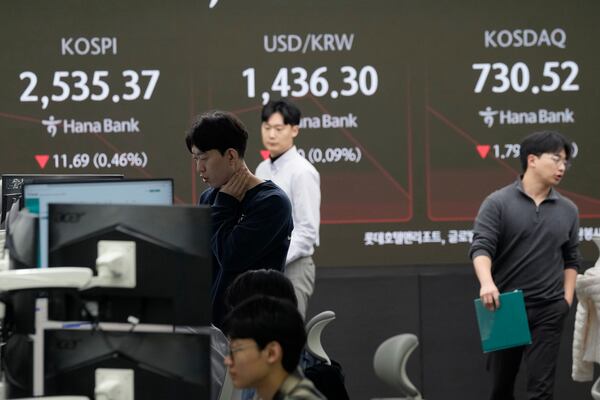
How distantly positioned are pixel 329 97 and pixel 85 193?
3.39 metres

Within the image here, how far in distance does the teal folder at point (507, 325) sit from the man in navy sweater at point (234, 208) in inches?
81.7

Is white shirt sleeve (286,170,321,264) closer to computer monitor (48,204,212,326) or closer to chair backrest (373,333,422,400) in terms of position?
chair backrest (373,333,422,400)

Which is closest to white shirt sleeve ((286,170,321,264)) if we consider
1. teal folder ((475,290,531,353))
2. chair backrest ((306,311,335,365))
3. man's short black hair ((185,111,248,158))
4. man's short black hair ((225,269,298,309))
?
teal folder ((475,290,531,353))

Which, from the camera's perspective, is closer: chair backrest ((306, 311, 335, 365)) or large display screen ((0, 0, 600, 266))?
chair backrest ((306, 311, 335, 365))

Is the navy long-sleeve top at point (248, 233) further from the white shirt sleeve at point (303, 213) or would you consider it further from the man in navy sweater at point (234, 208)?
the white shirt sleeve at point (303, 213)

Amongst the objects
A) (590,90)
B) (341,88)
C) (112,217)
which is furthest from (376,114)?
(112,217)

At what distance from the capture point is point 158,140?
6664 mm

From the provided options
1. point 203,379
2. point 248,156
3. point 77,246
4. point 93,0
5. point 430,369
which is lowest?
point 430,369

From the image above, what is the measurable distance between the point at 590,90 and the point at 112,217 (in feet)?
15.3

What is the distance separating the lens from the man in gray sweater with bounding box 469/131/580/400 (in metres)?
5.66

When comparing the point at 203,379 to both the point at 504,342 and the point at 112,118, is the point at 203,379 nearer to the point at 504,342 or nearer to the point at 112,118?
the point at 504,342

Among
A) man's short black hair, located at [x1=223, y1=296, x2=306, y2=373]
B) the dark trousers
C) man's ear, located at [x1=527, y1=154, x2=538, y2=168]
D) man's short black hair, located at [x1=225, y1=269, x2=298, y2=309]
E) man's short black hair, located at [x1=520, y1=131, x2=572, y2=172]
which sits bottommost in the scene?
the dark trousers

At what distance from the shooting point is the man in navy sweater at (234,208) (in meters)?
3.53

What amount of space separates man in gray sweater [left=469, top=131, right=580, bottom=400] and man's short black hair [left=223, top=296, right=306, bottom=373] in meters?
2.99
